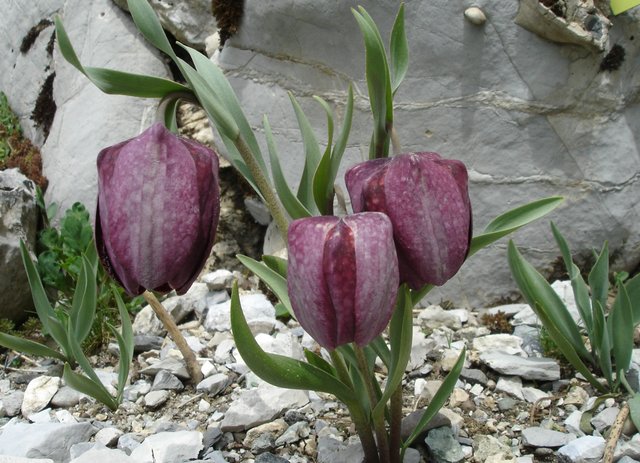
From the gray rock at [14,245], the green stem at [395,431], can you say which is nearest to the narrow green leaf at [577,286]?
the green stem at [395,431]


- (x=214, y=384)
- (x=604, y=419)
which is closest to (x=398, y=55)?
(x=604, y=419)

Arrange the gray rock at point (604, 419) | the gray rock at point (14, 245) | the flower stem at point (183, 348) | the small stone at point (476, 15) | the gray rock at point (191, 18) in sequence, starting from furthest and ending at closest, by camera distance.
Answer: the gray rock at point (191, 18) → the gray rock at point (14, 245) → the small stone at point (476, 15) → the flower stem at point (183, 348) → the gray rock at point (604, 419)

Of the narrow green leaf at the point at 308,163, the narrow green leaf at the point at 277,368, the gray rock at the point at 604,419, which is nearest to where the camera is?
the narrow green leaf at the point at 277,368

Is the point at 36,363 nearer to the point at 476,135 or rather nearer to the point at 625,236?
the point at 476,135

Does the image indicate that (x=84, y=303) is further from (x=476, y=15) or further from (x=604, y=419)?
(x=476, y=15)

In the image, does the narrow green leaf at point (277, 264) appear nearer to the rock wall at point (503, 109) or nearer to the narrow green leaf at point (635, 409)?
the narrow green leaf at point (635, 409)

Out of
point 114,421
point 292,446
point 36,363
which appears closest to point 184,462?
point 292,446
